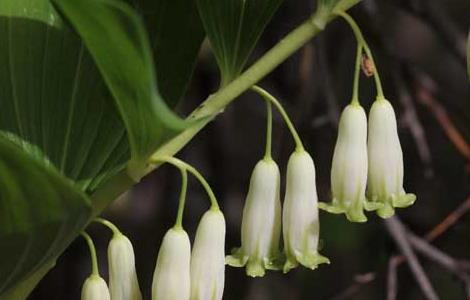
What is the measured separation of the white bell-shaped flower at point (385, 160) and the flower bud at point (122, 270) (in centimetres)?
25

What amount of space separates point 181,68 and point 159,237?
1522mm

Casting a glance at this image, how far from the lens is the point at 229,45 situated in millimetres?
932

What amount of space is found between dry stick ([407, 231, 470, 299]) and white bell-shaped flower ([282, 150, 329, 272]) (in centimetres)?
74

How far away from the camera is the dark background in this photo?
1854mm

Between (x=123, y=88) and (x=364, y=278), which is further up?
(x=123, y=88)

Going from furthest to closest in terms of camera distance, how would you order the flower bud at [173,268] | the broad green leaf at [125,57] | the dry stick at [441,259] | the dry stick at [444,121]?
the dry stick at [444,121], the dry stick at [441,259], the flower bud at [173,268], the broad green leaf at [125,57]

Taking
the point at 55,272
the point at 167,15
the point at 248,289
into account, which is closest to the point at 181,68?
the point at 167,15

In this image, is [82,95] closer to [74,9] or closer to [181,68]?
[181,68]

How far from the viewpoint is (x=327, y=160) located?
2812mm

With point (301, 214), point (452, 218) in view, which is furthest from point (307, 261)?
point (452, 218)

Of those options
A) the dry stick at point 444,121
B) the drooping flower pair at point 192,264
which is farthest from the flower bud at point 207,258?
the dry stick at point 444,121

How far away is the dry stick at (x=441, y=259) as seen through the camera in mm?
1622

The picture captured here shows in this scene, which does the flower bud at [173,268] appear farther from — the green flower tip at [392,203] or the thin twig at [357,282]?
the thin twig at [357,282]

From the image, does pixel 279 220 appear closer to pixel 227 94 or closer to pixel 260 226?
Answer: pixel 260 226
